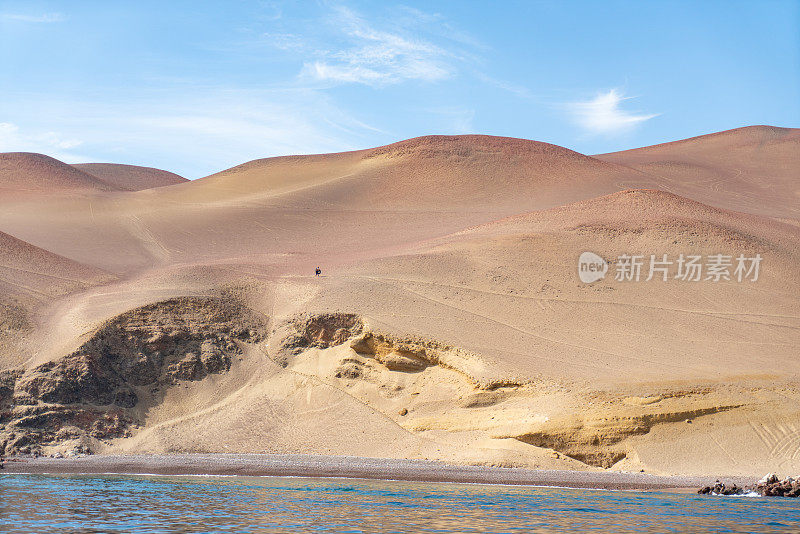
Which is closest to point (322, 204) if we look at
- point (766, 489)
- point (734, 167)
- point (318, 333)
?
point (318, 333)

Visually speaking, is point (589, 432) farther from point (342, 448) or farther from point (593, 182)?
point (593, 182)

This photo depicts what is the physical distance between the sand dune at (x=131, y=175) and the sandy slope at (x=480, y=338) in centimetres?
6747

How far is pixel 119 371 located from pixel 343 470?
12.2m

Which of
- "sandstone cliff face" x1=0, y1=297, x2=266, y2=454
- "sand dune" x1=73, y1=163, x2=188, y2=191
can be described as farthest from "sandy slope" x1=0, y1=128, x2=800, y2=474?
"sand dune" x1=73, y1=163, x2=188, y2=191

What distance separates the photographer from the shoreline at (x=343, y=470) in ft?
76.4

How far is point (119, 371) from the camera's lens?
3244 cm

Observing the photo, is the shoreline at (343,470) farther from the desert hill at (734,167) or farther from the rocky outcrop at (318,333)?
the desert hill at (734,167)

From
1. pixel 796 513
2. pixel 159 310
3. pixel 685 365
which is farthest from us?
pixel 159 310

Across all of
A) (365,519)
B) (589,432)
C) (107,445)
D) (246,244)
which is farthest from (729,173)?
(365,519)

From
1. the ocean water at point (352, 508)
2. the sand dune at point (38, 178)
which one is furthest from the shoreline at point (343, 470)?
the sand dune at point (38, 178)

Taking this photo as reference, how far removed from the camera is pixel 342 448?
28.5 metres

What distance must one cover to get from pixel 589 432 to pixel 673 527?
10347 mm

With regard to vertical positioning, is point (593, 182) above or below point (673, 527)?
above

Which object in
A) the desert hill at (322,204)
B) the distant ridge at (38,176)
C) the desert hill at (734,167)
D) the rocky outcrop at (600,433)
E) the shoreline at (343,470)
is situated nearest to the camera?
the shoreline at (343,470)
